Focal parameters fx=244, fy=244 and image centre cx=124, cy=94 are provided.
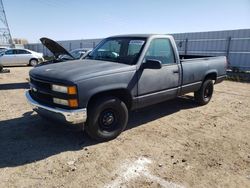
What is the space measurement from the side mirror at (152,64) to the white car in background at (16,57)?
16.9 metres

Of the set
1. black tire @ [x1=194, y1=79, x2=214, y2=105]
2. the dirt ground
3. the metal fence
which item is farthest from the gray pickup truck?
the metal fence

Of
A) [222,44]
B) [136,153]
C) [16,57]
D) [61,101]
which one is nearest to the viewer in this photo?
[61,101]

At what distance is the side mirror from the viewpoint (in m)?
4.48

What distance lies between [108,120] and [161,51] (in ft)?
6.56

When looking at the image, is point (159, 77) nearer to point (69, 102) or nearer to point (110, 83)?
point (110, 83)

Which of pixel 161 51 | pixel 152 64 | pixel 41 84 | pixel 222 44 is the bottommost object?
pixel 41 84

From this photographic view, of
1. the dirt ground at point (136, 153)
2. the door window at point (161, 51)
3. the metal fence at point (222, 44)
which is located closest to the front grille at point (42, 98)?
the dirt ground at point (136, 153)

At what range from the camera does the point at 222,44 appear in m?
15.1

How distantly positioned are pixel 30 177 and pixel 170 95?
3363 millimetres

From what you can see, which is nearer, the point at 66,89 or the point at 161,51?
the point at 66,89

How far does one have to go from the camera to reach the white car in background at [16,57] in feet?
61.4

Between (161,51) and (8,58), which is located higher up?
(161,51)

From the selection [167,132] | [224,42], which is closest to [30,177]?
[167,132]

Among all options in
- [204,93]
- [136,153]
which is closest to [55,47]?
[204,93]
